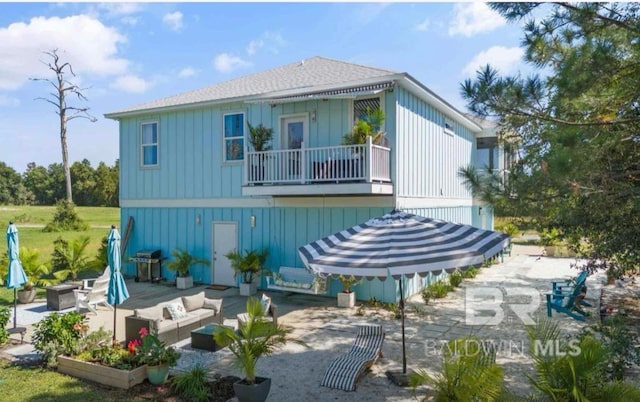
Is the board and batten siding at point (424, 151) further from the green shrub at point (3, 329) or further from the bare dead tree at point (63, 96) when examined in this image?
the bare dead tree at point (63, 96)

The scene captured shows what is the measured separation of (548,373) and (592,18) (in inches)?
203

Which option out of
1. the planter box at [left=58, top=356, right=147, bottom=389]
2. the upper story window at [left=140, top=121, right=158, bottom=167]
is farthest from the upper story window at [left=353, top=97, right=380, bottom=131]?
the planter box at [left=58, top=356, right=147, bottom=389]

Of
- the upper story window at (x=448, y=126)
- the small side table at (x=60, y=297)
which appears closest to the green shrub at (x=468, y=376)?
the small side table at (x=60, y=297)

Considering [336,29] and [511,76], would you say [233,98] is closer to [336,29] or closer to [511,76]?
[336,29]

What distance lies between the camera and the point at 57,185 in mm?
68750

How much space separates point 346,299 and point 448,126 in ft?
29.5

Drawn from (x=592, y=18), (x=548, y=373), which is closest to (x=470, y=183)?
(x=592, y=18)

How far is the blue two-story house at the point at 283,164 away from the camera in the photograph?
11820mm

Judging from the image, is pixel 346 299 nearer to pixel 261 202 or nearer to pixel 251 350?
Answer: pixel 261 202

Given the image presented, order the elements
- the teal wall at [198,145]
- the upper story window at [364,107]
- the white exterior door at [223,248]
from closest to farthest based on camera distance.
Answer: the upper story window at [364,107] < the teal wall at [198,145] < the white exterior door at [223,248]

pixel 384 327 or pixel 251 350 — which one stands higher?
pixel 251 350

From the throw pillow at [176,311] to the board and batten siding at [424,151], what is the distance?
6.33 meters

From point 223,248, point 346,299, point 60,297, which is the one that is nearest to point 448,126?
point 346,299

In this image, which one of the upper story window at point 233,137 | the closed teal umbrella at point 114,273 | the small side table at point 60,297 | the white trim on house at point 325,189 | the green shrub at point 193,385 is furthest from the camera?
the upper story window at point 233,137
